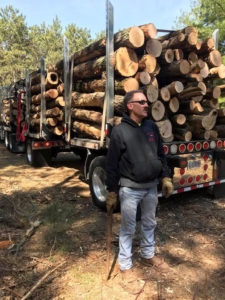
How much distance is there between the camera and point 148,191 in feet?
9.93

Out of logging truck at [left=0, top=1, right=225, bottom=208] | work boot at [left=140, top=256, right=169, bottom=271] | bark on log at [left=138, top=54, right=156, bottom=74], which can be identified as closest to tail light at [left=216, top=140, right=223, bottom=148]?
logging truck at [left=0, top=1, right=225, bottom=208]

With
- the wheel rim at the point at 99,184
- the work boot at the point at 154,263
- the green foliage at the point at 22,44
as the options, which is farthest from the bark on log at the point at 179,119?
the green foliage at the point at 22,44

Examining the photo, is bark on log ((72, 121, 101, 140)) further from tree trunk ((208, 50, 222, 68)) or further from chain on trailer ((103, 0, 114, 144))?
tree trunk ((208, 50, 222, 68))

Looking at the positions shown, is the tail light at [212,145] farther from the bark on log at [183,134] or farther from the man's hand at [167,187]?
the man's hand at [167,187]

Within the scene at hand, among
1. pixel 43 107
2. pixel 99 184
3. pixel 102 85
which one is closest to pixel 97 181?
pixel 99 184

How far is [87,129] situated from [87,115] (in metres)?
0.28

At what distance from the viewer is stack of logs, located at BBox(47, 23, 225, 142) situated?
4469mm

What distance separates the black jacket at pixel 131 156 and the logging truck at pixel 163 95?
5.08 ft

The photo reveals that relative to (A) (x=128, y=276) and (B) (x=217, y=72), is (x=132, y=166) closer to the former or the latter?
(A) (x=128, y=276)

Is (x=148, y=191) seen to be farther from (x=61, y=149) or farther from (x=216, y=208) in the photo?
(x=61, y=149)

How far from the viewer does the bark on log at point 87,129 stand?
5141 mm

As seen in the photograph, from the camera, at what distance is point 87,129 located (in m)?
5.47

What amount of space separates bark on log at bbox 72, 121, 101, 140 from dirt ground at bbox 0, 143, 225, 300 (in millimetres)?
1376

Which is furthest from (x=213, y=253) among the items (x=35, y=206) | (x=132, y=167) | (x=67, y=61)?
(x=67, y=61)
